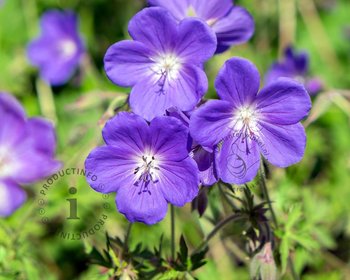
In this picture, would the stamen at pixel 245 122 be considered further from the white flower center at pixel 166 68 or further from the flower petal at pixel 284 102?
the white flower center at pixel 166 68

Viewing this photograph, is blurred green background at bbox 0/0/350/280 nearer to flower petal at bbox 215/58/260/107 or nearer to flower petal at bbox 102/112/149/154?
flower petal at bbox 102/112/149/154

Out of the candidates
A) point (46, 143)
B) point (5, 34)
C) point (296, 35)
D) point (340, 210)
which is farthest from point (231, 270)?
point (5, 34)

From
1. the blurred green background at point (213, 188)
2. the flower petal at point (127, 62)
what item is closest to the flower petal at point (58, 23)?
the blurred green background at point (213, 188)

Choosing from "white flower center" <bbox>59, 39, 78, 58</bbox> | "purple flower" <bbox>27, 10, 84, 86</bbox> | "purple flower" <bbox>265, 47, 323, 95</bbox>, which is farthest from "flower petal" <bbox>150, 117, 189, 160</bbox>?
"white flower center" <bbox>59, 39, 78, 58</bbox>

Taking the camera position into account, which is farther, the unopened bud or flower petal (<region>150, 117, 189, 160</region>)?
the unopened bud

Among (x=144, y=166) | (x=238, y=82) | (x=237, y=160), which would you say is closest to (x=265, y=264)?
(x=237, y=160)

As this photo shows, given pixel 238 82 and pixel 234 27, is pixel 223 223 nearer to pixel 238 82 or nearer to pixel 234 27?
pixel 238 82
